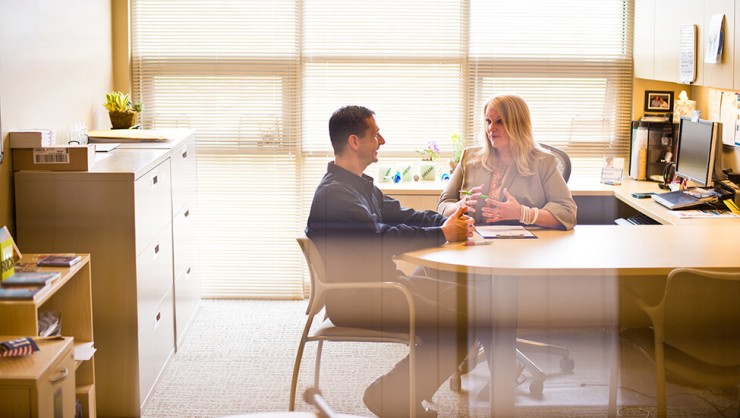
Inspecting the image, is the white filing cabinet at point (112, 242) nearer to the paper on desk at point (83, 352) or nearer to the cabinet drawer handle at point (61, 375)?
the paper on desk at point (83, 352)

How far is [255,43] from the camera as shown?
5.50 meters

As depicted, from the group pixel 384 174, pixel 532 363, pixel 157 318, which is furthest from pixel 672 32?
pixel 157 318

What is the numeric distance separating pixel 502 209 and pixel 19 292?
1.92 m

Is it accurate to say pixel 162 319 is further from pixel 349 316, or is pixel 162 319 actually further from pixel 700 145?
pixel 700 145

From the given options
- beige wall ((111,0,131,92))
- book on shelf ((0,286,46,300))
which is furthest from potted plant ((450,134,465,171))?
book on shelf ((0,286,46,300))

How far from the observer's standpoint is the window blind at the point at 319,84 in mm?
5484

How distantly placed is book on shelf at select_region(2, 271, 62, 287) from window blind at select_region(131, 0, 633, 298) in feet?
8.66

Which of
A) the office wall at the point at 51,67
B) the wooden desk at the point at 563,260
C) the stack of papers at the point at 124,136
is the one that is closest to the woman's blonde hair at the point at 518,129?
the wooden desk at the point at 563,260

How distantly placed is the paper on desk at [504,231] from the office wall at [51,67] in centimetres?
186

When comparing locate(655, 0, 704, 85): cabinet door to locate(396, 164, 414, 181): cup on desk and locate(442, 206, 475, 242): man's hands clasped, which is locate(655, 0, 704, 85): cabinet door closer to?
locate(396, 164, 414, 181): cup on desk

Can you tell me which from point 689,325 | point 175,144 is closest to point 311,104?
point 175,144

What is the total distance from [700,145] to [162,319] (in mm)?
2805

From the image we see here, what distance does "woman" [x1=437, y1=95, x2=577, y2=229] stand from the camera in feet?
12.8

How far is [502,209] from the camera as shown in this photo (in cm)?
380
